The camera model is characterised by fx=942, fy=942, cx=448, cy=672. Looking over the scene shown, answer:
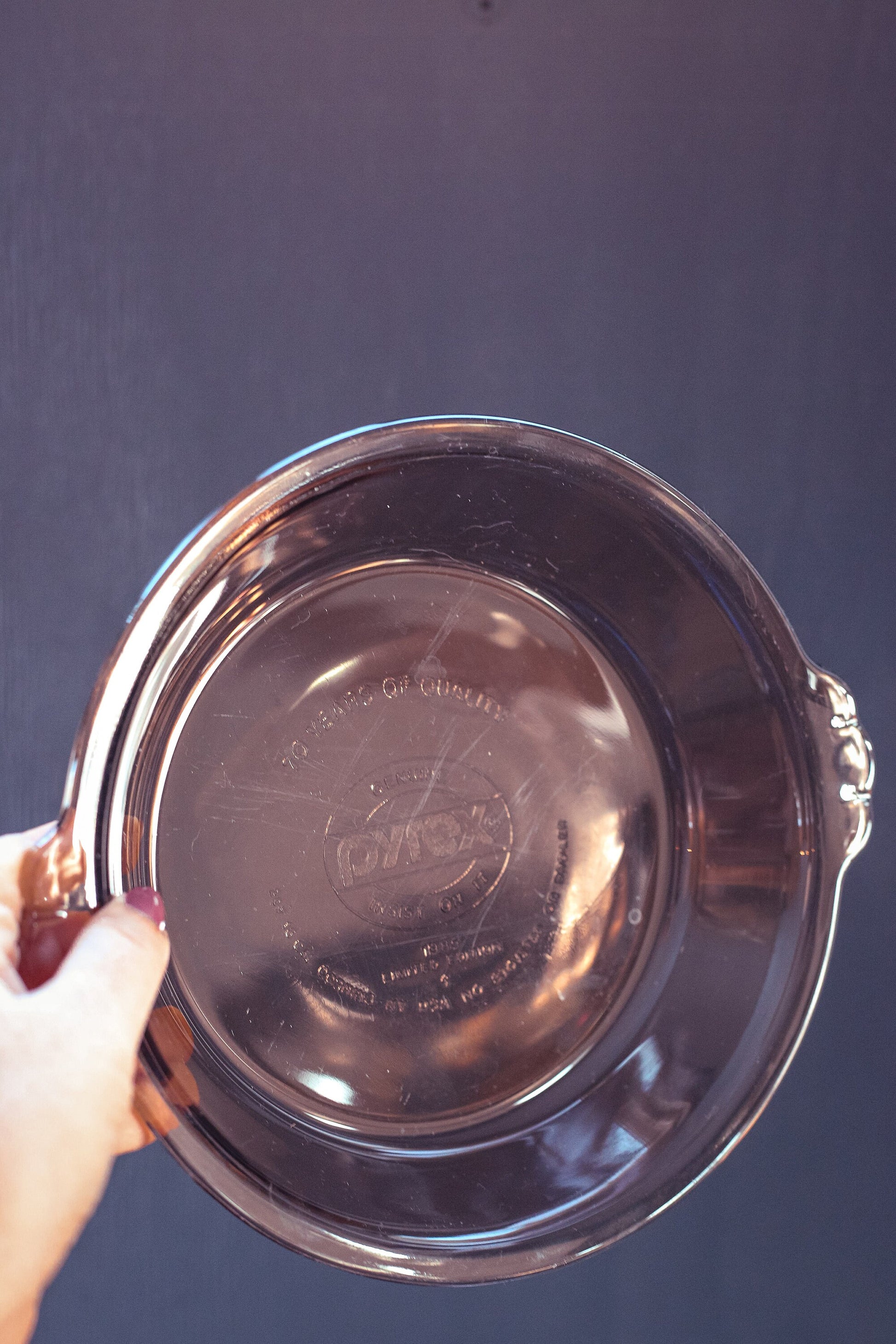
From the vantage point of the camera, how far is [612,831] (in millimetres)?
486

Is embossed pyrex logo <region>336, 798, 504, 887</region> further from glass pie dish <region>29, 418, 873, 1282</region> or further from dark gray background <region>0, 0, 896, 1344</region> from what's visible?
dark gray background <region>0, 0, 896, 1344</region>

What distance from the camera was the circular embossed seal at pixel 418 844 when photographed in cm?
44

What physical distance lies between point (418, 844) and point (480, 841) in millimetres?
32

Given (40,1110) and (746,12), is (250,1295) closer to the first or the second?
(40,1110)

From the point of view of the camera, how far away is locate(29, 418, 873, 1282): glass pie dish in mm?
389

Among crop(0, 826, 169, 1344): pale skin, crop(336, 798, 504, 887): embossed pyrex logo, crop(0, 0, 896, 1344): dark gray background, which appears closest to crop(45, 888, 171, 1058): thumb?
crop(0, 826, 169, 1344): pale skin

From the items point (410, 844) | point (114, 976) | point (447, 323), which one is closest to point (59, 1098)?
point (114, 976)

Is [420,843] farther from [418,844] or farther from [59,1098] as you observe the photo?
[59,1098]

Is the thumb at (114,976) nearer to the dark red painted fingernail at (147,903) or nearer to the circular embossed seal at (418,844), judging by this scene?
the dark red painted fingernail at (147,903)

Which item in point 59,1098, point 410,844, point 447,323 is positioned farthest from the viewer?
point 447,323

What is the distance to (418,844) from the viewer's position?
45 centimetres

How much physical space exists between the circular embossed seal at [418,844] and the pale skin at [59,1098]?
0.13 m

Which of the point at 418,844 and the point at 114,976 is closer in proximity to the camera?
the point at 114,976

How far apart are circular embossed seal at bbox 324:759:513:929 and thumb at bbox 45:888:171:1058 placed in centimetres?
11
